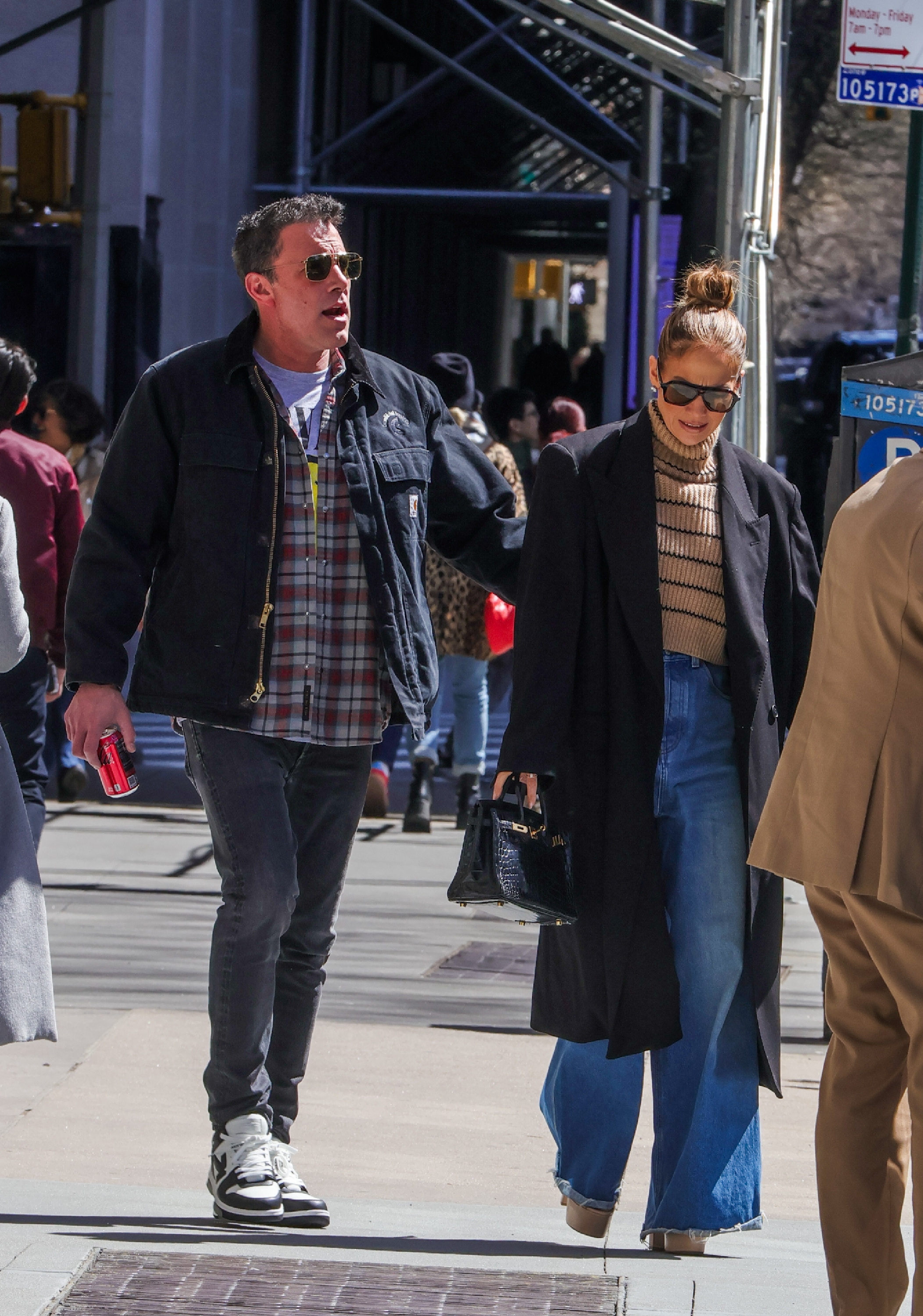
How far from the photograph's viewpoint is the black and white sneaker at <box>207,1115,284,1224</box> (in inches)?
156

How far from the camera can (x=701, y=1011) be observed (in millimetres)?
3963

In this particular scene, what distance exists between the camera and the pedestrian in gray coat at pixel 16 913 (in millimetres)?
3908

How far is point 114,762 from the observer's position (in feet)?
13.3

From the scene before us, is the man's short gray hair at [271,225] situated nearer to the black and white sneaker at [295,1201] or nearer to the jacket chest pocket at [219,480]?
the jacket chest pocket at [219,480]

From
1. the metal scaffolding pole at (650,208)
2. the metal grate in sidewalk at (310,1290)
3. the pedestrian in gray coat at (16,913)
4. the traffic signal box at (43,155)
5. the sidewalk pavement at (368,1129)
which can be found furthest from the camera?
the traffic signal box at (43,155)

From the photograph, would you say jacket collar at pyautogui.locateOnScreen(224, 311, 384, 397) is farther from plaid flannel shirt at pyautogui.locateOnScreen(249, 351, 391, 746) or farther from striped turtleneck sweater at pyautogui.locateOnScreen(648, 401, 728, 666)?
striped turtleneck sweater at pyautogui.locateOnScreen(648, 401, 728, 666)

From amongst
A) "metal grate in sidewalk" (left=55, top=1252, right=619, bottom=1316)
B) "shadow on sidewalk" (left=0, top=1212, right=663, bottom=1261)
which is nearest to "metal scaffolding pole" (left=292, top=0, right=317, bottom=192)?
"shadow on sidewalk" (left=0, top=1212, right=663, bottom=1261)

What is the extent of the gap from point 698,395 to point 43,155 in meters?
11.0

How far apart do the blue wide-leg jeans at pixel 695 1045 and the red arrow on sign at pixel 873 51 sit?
12.9ft

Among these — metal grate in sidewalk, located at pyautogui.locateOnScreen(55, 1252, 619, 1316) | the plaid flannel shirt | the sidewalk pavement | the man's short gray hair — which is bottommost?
the sidewalk pavement

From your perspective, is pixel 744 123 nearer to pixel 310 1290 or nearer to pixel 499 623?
pixel 499 623

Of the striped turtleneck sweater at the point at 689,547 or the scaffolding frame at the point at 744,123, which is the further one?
the scaffolding frame at the point at 744,123

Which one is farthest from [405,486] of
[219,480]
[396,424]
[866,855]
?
[866,855]

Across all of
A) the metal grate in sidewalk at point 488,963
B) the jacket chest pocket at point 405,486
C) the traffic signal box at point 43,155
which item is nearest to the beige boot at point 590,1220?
the jacket chest pocket at point 405,486
